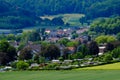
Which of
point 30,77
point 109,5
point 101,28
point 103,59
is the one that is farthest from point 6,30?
point 30,77

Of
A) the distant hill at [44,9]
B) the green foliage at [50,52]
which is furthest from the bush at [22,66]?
the distant hill at [44,9]

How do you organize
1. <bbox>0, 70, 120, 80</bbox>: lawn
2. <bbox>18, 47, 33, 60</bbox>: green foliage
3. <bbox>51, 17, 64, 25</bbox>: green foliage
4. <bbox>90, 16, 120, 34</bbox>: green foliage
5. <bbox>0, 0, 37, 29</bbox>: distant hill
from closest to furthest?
<bbox>0, 70, 120, 80</bbox>: lawn → <bbox>18, 47, 33, 60</bbox>: green foliage → <bbox>90, 16, 120, 34</bbox>: green foliage → <bbox>0, 0, 37, 29</bbox>: distant hill → <bbox>51, 17, 64, 25</bbox>: green foliage

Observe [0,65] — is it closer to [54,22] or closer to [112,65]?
[112,65]

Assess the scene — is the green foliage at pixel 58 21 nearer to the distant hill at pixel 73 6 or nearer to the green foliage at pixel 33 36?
the distant hill at pixel 73 6

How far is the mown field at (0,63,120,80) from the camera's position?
42688 millimetres

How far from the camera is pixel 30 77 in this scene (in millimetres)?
44438

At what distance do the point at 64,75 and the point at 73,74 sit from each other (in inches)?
37.4

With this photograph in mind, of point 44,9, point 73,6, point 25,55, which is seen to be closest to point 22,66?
point 25,55

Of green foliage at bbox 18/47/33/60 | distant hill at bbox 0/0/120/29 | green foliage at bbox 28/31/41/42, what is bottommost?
green foliage at bbox 28/31/41/42

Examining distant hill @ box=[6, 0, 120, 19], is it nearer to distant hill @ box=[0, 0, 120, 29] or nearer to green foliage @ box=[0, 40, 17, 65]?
distant hill @ box=[0, 0, 120, 29]

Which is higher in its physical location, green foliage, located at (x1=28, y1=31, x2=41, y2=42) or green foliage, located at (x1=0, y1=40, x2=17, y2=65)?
green foliage, located at (x1=0, y1=40, x2=17, y2=65)

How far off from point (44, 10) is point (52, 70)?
137 meters

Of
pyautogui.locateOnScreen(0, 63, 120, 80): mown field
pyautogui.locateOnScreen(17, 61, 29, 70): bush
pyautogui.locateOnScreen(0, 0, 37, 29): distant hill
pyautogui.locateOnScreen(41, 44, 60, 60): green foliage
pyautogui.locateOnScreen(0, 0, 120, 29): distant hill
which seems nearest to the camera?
pyautogui.locateOnScreen(0, 63, 120, 80): mown field

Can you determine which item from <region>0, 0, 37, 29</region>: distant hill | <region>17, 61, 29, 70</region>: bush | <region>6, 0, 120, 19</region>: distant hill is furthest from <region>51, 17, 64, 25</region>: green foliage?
<region>17, 61, 29, 70</region>: bush
